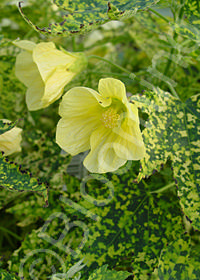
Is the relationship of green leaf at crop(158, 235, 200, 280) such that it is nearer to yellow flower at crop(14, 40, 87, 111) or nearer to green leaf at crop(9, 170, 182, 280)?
green leaf at crop(9, 170, 182, 280)

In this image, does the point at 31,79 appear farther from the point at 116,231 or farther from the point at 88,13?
the point at 116,231

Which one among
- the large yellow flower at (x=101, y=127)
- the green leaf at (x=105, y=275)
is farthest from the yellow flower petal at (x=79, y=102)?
the green leaf at (x=105, y=275)

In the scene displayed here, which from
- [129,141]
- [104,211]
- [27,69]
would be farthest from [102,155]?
[27,69]

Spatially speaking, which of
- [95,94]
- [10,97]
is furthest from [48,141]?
[95,94]

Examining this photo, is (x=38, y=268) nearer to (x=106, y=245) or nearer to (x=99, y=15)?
(x=106, y=245)

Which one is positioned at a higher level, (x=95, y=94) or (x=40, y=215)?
(x=95, y=94)

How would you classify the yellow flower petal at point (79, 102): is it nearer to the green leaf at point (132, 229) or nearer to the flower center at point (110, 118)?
the flower center at point (110, 118)
